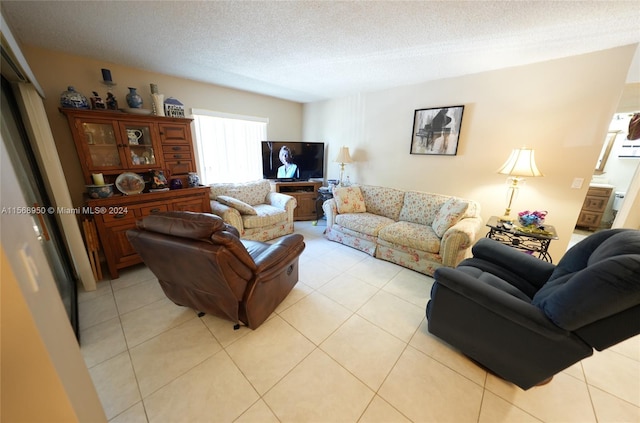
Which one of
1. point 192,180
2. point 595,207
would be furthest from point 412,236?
point 595,207

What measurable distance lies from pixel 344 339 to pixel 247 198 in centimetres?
263

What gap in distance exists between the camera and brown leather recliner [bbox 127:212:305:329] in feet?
4.10

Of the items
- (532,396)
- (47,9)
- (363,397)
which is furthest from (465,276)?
(47,9)

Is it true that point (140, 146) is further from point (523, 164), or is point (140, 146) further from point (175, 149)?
point (523, 164)

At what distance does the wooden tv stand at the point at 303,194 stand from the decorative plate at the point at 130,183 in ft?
6.63

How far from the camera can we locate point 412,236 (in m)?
2.58

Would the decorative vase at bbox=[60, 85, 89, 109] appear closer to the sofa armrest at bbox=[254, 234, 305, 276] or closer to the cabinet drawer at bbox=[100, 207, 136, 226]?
the cabinet drawer at bbox=[100, 207, 136, 226]

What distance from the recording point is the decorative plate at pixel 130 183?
2.38 metres

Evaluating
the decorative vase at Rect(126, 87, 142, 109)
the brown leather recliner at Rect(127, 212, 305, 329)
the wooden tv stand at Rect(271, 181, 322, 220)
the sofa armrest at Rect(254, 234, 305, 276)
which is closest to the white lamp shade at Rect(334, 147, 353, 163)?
the wooden tv stand at Rect(271, 181, 322, 220)

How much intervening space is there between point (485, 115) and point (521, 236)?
149cm

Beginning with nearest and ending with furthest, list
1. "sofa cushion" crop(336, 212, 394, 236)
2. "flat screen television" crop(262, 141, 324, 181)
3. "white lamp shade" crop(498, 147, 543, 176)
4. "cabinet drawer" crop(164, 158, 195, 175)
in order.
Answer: "white lamp shade" crop(498, 147, 543, 176), "cabinet drawer" crop(164, 158, 195, 175), "sofa cushion" crop(336, 212, 394, 236), "flat screen television" crop(262, 141, 324, 181)

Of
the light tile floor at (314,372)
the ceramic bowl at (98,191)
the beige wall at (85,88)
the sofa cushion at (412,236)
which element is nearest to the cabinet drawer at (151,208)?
the ceramic bowl at (98,191)

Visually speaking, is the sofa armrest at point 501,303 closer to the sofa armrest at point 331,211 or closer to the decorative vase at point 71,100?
the sofa armrest at point 331,211

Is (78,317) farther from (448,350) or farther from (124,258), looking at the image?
(448,350)
